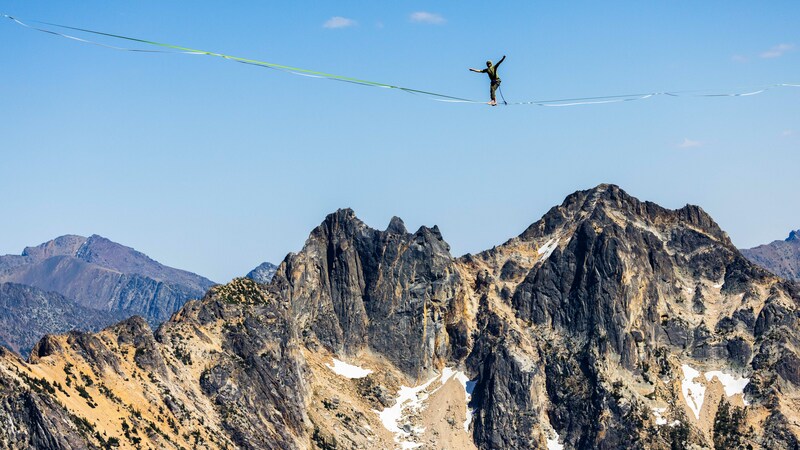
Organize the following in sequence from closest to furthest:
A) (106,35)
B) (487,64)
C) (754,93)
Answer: (106,35)
(754,93)
(487,64)

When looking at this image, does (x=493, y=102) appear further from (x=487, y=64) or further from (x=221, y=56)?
(x=221, y=56)

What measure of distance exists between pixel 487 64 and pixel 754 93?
77.7 ft

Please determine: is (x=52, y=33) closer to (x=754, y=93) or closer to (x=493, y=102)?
(x=493, y=102)

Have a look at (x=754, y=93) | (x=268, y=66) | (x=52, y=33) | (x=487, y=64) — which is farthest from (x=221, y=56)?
(x=754, y=93)

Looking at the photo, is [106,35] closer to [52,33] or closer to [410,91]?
[52,33]

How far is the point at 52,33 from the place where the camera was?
88125 millimetres

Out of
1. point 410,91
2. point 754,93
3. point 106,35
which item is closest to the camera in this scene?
point 106,35

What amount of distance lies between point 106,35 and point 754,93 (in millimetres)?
56421

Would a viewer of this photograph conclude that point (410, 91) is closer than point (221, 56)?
No

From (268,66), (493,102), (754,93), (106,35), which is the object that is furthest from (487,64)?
(106,35)

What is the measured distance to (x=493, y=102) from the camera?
122750mm

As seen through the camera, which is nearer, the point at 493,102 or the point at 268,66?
the point at 268,66

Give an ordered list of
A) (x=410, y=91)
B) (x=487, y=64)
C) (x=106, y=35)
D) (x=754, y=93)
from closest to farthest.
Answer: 1. (x=106, y=35)
2. (x=410, y=91)
3. (x=754, y=93)
4. (x=487, y=64)

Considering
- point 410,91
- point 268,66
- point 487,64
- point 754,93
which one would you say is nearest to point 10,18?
point 268,66
